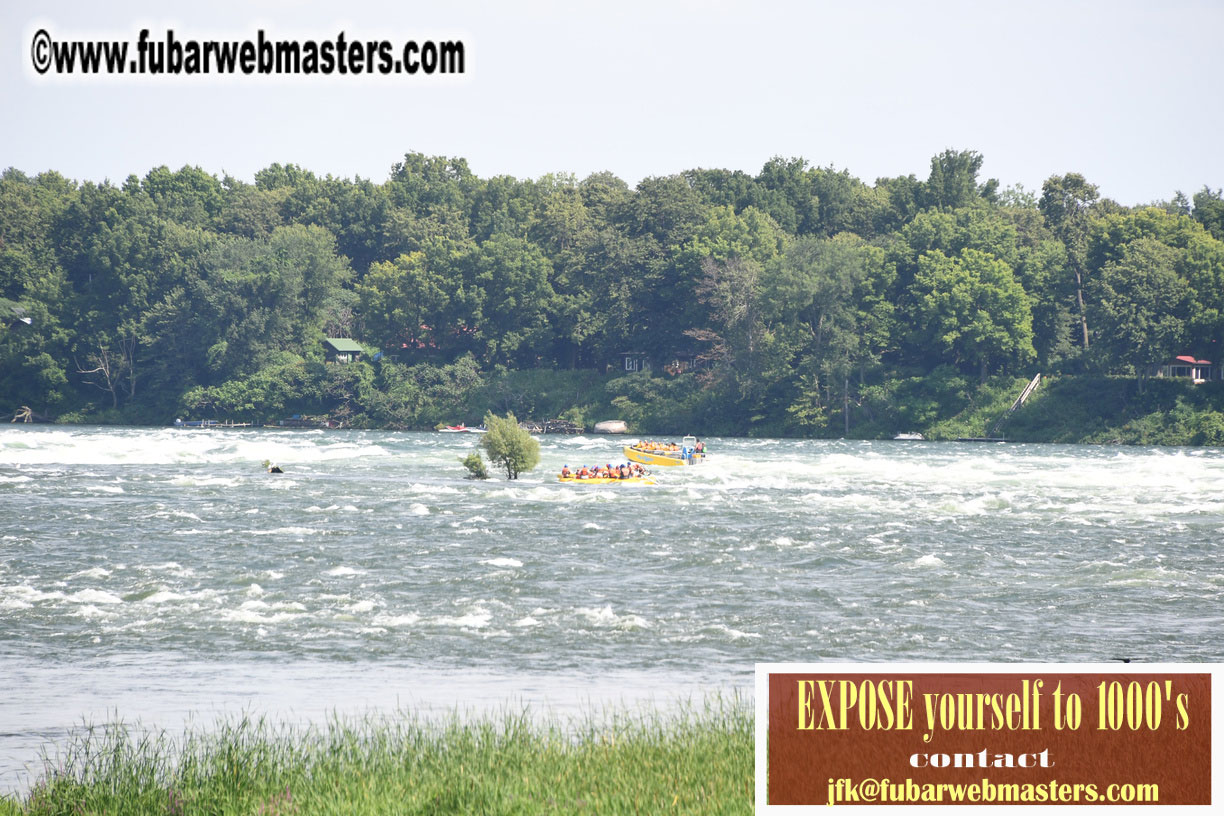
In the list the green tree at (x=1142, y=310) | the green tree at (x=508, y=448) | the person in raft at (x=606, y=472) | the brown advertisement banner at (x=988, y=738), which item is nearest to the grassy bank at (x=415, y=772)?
the brown advertisement banner at (x=988, y=738)

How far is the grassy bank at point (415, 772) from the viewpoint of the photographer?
1026 centimetres

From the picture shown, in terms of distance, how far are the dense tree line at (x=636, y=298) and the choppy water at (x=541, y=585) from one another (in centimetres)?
5190

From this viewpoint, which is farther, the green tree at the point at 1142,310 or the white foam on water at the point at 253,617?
the green tree at the point at 1142,310

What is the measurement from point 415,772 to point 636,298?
107m

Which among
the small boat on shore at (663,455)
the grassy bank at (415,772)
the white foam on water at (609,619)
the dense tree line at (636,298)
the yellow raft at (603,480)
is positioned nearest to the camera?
the grassy bank at (415,772)

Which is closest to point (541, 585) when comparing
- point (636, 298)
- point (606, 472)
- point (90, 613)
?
point (90, 613)

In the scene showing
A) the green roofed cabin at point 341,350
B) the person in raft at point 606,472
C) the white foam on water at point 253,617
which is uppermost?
the green roofed cabin at point 341,350

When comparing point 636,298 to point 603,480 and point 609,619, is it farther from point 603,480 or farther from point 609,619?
point 609,619

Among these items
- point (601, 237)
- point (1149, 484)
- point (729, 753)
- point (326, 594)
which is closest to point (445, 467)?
point (1149, 484)

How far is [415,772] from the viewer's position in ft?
37.4

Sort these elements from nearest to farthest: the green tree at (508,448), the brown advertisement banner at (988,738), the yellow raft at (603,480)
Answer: the brown advertisement banner at (988,738) → the yellow raft at (603,480) → the green tree at (508,448)

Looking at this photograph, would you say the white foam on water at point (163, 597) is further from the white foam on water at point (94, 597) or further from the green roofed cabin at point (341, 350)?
the green roofed cabin at point (341, 350)

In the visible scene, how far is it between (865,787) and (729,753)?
197 inches

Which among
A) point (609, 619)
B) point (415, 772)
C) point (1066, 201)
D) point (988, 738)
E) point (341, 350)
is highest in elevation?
point (1066, 201)
